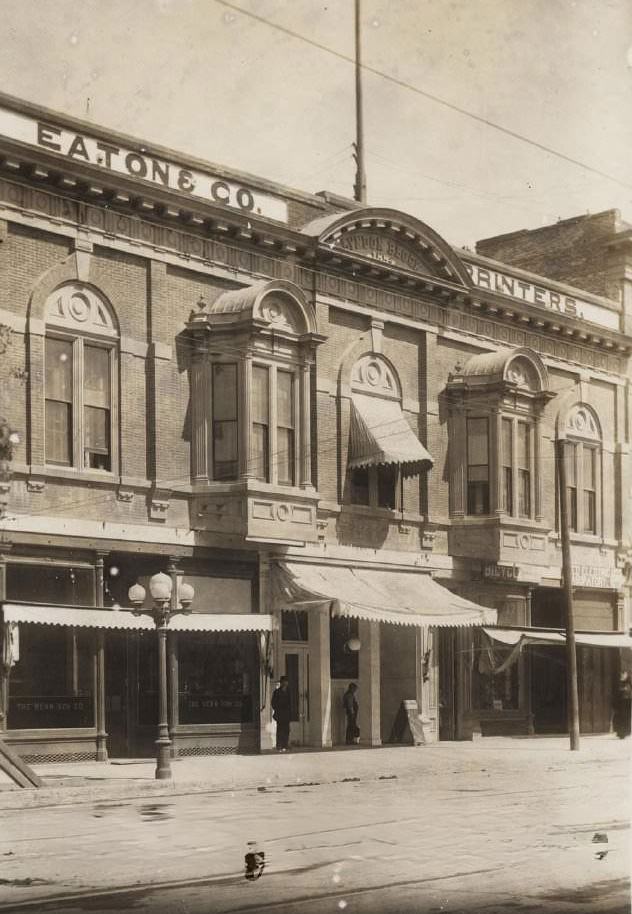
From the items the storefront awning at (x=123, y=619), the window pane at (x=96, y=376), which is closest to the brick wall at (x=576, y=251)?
the storefront awning at (x=123, y=619)

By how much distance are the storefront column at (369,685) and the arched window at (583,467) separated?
6538 mm

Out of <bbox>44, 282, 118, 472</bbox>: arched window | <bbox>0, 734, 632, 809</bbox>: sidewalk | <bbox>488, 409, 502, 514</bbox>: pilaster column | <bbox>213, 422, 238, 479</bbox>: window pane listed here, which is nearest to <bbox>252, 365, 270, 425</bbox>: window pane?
<bbox>213, 422, 238, 479</bbox>: window pane

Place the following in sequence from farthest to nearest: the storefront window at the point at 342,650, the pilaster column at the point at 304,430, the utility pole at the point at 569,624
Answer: the storefront window at the point at 342,650 → the utility pole at the point at 569,624 → the pilaster column at the point at 304,430

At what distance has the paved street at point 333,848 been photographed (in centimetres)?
1049

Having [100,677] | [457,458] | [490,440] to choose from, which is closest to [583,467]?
[490,440]

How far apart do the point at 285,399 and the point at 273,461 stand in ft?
4.50

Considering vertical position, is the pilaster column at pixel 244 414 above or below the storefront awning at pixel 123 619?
above

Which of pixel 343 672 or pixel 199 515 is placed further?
pixel 343 672

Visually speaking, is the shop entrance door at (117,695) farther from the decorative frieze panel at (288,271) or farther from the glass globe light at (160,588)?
the decorative frieze panel at (288,271)

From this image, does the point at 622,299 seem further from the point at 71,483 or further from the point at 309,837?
the point at 309,837

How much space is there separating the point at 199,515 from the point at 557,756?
25.8ft

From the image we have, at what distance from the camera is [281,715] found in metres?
25.2

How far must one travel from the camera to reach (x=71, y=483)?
73.8ft

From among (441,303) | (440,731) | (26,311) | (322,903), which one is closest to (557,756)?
(440,731)
